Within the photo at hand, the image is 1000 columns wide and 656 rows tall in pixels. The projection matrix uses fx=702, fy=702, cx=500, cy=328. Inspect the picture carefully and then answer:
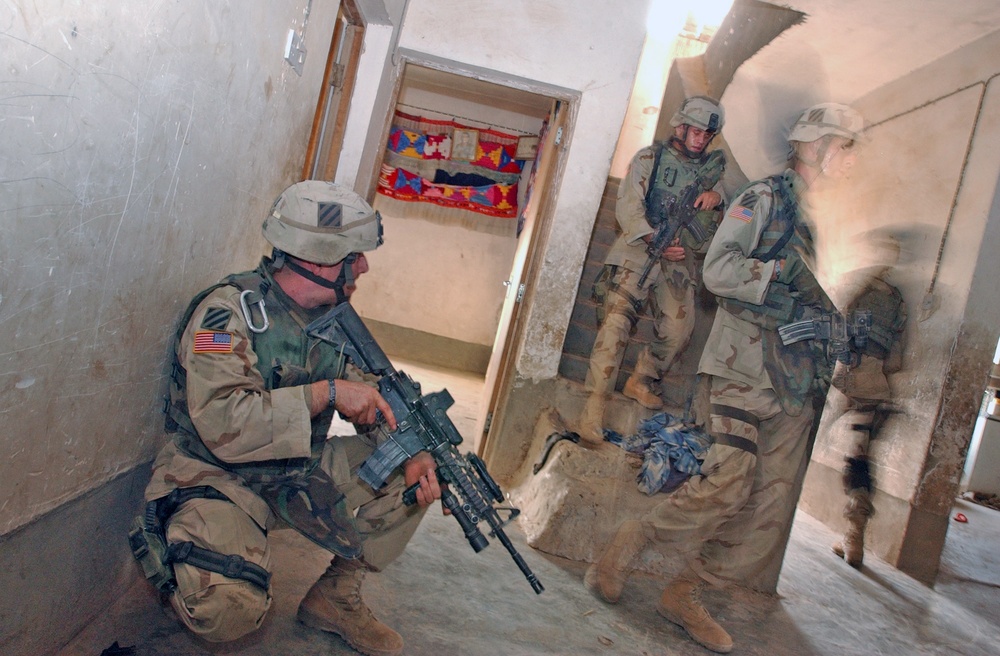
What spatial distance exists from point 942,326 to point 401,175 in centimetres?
651

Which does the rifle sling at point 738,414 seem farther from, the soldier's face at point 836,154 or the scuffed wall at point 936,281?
the scuffed wall at point 936,281

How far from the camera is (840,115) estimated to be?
323 cm

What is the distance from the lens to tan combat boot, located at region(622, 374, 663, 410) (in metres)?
4.44

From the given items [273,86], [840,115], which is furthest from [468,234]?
[273,86]

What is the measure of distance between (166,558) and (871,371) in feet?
16.0

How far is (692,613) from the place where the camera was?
2957mm

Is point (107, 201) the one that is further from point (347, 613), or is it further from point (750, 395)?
point (750, 395)

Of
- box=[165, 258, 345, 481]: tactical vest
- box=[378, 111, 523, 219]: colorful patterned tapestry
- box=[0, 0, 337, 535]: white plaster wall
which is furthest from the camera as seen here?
box=[378, 111, 523, 219]: colorful patterned tapestry

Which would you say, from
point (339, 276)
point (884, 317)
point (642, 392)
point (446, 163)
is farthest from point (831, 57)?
point (339, 276)

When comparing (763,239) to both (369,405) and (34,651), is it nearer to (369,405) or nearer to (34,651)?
(369,405)

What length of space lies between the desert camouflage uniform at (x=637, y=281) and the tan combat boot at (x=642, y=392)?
6 centimetres

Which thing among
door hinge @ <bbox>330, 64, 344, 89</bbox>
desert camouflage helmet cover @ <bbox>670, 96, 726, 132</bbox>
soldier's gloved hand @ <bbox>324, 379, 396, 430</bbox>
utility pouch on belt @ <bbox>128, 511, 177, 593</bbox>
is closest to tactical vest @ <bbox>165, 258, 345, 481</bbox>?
soldier's gloved hand @ <bbox>324, 379, 396, 430</bbox>

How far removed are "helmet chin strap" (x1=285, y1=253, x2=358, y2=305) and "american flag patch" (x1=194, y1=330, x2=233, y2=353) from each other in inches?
12.9

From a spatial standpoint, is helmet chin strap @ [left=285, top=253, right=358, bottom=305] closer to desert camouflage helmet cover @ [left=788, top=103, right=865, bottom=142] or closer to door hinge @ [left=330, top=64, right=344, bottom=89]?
door hinge @ [left=330, top=64, right=344, bottom=89]
